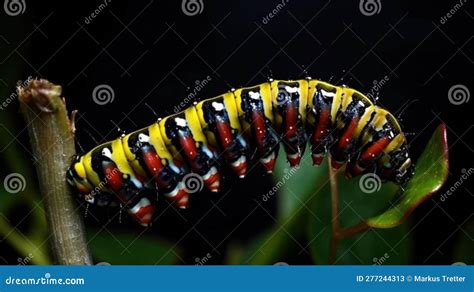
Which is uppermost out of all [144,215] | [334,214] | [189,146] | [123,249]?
[334,214]

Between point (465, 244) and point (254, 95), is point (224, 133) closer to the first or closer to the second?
point (254, 95)

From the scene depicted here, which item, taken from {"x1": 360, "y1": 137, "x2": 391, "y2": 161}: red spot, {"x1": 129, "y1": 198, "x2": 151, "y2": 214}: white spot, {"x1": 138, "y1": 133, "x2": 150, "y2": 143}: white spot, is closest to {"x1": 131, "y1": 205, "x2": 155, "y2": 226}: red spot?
{"x1": 129, "y1": 198, "x2": 151, "y2": 214}: white spot

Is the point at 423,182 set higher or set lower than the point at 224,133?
higher

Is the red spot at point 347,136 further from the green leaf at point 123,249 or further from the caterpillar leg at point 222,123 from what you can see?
the green leaf at point 123,249

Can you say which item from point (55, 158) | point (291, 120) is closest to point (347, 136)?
point (291, 120)

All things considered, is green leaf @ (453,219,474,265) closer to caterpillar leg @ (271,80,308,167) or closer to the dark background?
the dark background
